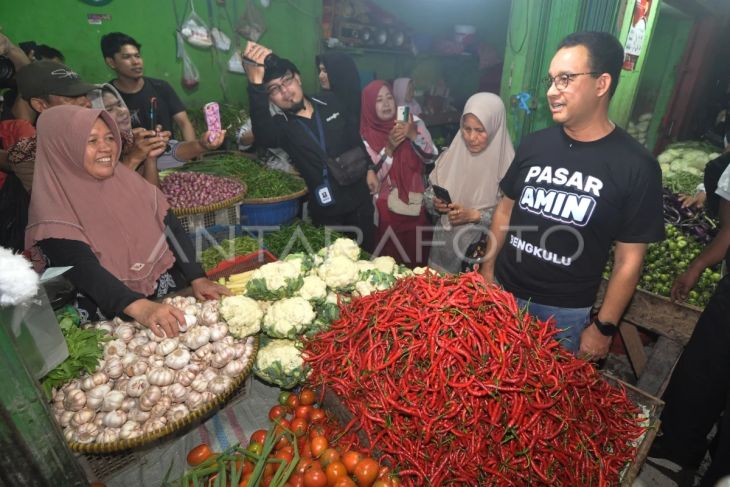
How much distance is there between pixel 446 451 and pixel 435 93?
29.3 feet

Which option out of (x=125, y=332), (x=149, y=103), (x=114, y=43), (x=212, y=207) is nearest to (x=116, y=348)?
(x=125, y=332)

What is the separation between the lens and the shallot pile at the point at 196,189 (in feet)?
11.3

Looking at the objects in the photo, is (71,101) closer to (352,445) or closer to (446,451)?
(352,445)

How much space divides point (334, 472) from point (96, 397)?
110cm

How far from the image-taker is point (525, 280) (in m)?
2.44

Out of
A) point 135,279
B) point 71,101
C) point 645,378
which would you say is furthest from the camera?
point 645,378

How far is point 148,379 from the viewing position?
1847 millimetres

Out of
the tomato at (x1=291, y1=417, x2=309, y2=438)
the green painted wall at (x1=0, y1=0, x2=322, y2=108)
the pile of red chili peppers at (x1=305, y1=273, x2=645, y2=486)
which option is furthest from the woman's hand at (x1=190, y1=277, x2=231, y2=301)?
the green painted wall at (x1=0, y1=0, x2=322, y2=108)

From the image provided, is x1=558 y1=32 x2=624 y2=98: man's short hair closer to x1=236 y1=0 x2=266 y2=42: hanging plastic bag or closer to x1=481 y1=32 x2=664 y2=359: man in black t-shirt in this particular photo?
x1=481 y1=32 x2=664 y2=359: man in black t-shirt

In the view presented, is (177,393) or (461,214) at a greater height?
(461,214)

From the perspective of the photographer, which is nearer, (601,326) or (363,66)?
(601,326)

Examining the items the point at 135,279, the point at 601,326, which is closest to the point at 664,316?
the point at 601,326

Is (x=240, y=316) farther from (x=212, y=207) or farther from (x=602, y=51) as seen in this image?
(x=602, y=51)

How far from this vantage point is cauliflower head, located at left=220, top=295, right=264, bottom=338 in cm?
201
